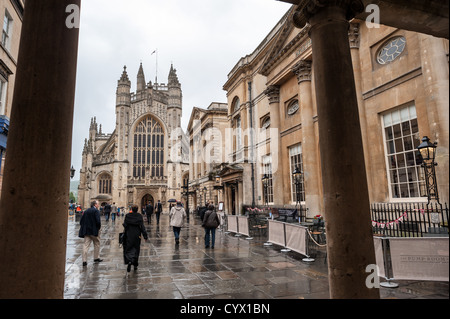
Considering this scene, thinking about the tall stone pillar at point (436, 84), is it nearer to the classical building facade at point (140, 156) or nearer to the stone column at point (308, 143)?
the stone column at point (308, 143)

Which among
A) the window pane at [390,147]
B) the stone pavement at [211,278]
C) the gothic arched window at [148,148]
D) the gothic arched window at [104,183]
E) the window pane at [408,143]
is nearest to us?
the stone pavement at [211,278]

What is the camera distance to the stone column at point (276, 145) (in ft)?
53.5

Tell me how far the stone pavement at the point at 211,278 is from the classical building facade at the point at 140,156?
4338 cm

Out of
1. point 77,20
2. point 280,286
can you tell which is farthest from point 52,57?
point 280,286

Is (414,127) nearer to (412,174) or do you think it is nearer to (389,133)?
(389,133)

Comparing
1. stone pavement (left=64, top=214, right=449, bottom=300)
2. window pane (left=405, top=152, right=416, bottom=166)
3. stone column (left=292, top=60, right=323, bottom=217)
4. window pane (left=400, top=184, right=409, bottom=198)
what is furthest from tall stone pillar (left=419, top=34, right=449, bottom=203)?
stone column (left=292, top=60, right=323, bottom=217)

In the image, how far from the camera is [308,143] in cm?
1355

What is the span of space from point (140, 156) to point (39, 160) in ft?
174

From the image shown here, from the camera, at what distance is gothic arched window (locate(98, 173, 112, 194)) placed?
51625 millimetres

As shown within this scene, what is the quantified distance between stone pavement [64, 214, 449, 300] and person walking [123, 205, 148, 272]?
29 cm

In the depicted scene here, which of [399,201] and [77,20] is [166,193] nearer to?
[399,201]

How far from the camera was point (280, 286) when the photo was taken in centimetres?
516

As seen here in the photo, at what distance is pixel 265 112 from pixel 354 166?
1652 centimetres

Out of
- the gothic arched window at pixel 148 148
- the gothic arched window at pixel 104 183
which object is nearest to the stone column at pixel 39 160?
the gothic arched window at pixel 148 148
